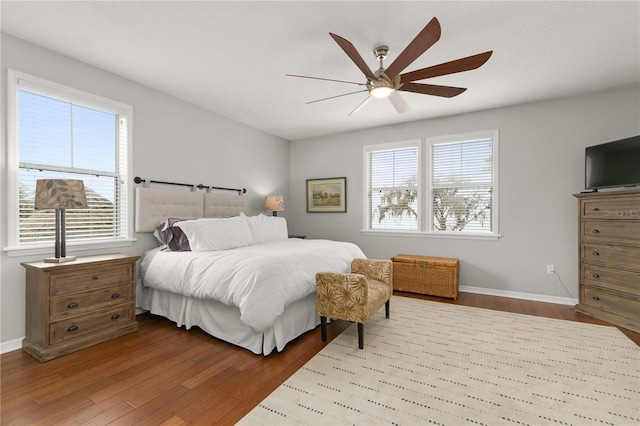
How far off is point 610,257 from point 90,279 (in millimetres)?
5122

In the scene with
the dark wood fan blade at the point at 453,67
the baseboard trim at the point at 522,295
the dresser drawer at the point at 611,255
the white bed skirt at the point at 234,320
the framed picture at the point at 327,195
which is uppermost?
the dark wood fan blade at the point at 453,67

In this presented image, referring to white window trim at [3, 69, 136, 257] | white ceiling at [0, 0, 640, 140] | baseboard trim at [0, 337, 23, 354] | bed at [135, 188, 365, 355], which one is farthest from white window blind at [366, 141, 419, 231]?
baseboard trim at [0, 337, 23, 354]

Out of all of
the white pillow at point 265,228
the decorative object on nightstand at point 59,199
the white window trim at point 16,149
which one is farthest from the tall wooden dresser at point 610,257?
the white window trim at point 16,149

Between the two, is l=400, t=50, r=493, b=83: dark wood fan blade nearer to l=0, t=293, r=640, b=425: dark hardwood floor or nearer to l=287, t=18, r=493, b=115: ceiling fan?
l=287, t=18, r=493, b=115: ceiling fan

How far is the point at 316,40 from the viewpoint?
99.9 inches

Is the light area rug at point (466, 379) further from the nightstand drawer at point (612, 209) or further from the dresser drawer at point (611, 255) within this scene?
the nightstand drawer at point (612, 209)

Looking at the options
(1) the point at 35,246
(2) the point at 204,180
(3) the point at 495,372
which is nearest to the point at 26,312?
(1) the point at 35,246

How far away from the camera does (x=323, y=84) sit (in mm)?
3414

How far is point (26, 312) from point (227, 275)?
1.74 m

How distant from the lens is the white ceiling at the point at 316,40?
2.16 meters

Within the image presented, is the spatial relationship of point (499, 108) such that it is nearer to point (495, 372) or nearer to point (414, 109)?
point (414, 109)

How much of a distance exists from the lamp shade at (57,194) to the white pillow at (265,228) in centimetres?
175

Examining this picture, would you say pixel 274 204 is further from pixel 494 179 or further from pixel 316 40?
pixel 494 179

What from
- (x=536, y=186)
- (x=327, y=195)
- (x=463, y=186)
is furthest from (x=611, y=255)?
(x=327, y=195)
